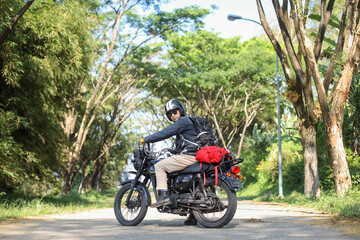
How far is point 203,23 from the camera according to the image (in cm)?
2483

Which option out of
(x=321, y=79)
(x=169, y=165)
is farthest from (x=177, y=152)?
(x=321, y=79)

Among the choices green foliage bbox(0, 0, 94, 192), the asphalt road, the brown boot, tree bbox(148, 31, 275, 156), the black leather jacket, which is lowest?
the asphalt road

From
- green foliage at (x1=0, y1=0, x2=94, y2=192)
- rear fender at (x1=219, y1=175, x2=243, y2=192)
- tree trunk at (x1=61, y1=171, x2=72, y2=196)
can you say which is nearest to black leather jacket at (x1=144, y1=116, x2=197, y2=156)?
rear fender at (x1=219, y1=175, x2=243, y2=192)

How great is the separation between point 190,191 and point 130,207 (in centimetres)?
122

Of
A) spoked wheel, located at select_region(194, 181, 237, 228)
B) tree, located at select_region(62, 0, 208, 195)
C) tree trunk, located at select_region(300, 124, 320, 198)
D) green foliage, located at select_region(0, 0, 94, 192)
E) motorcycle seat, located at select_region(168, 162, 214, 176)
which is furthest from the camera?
tree, located at select_region(62, 0, 208, 195)

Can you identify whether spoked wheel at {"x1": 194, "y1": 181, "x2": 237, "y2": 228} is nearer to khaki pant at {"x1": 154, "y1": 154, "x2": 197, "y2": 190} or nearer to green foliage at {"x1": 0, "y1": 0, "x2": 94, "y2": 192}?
khaki pant at {"x1": 154, "y1": 154, "x2": 197, "y2": 190}

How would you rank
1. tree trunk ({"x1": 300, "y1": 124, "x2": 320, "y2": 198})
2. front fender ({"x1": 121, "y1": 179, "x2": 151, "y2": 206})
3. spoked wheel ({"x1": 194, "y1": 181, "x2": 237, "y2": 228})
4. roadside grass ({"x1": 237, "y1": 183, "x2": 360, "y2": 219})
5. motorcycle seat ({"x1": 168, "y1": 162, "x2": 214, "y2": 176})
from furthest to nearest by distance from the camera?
tree trunk ({"x1": 300, "y1": 124, "x2": 320, "y2": 198}) < roadside grass ({"x1": 237, "y1": 183, "x2": 360, "y2": 219}) < front fender ({"x1": 121, "y1": 179, "x2": 151, "y2": 206}) < motorcycle seat ({"x1": 168, "y1": 162, "x2": 214, "y2": 176}) < spoked wheel ({"x1": 194, "y1": 181, "x2": 237, "y2": 228})

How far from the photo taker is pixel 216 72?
27.0m

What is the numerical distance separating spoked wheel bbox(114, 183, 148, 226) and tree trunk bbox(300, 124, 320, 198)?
30.9ft

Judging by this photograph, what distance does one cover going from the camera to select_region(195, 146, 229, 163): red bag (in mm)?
7066

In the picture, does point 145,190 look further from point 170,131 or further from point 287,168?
point 287,168

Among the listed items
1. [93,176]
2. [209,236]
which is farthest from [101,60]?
[209,236]

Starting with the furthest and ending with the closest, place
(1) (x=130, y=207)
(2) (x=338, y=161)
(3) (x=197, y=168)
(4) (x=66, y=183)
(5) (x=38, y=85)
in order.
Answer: (4) (x=66, y=183), (5) (x=38, y=85), (2) (x=338, y=161), (1) (x=130, y=207), (3) (x=197, y=168)

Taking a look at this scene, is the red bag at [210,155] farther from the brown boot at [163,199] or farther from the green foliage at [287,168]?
the green foliage at [287,168]
